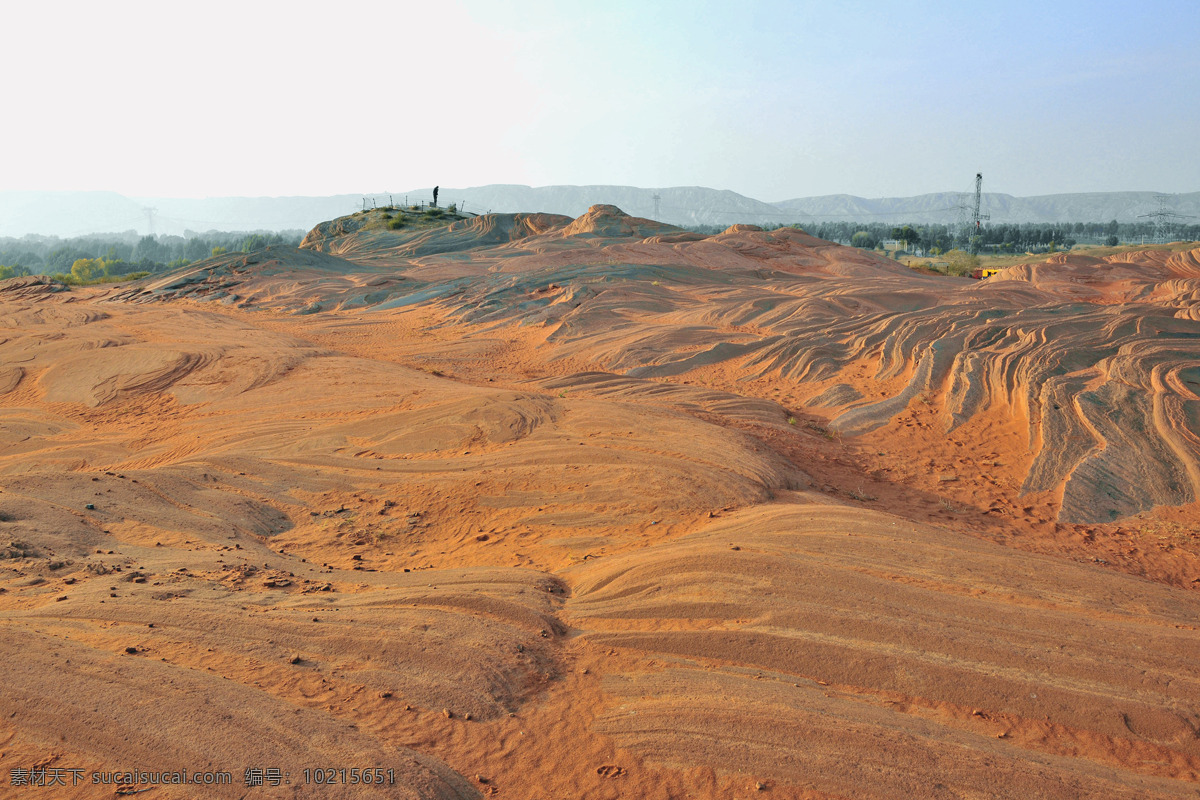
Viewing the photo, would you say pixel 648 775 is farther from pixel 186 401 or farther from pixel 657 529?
pixel 186 401

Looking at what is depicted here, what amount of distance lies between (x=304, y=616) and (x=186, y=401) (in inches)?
366

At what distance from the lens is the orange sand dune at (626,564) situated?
12.0ft

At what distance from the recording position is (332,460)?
8945 millimetres

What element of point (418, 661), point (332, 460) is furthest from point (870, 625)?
point (332, 460)

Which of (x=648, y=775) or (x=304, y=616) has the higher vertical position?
(x=304, y=616)

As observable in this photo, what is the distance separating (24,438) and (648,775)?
11.3 meters

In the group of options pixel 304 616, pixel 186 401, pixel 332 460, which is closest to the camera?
pixel 304 616

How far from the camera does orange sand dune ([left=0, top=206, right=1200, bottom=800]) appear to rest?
12.0 feet

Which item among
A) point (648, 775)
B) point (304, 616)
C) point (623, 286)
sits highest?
point (623, 286)

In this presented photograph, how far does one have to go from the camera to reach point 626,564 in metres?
5.84

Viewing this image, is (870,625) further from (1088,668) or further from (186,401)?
(186,401)

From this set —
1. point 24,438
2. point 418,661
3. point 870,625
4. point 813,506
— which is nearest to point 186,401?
point 24,438

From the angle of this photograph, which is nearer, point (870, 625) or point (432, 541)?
point (870, 625)

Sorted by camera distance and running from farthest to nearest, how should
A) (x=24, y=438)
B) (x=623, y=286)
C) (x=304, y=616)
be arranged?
1. (x=623, y=286)
2. (x=24, y=438)
3. (x=304, y=616)
